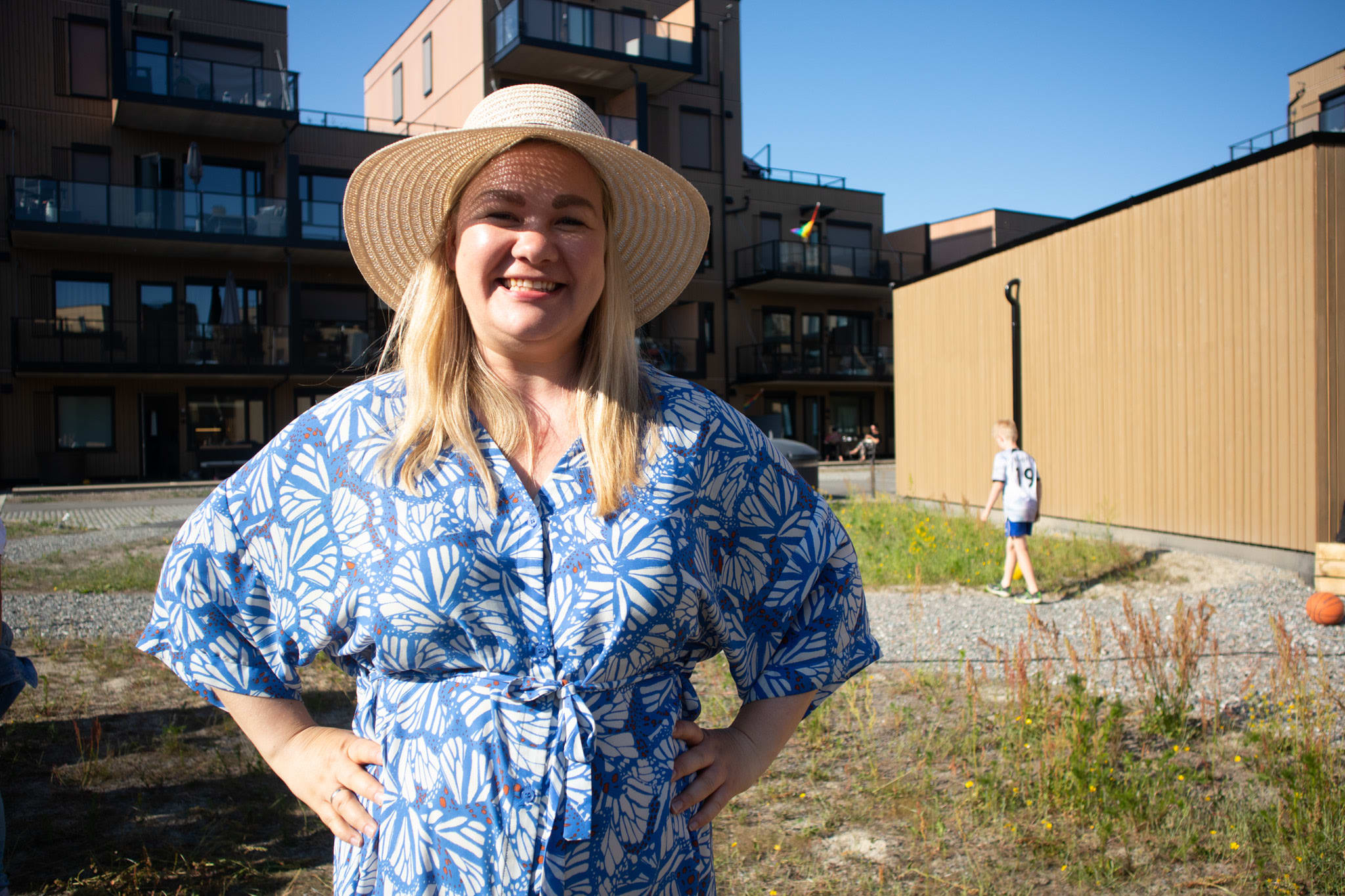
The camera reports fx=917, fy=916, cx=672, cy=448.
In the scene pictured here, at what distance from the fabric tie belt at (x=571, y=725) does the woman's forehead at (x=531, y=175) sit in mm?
871

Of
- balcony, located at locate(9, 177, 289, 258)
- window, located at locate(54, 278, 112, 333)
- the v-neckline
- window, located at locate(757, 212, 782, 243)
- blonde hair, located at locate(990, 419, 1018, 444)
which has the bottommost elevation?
the v-neckline

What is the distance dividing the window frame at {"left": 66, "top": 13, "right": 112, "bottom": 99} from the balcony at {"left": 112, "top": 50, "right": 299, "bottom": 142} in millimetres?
669

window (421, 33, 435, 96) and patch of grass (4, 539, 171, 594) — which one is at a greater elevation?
window (421, 33, 435, 96)

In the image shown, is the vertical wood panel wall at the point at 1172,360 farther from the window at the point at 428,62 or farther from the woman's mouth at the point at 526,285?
the window at the point at 428,62

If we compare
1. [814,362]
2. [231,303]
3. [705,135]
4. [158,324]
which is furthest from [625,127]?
[158,324]

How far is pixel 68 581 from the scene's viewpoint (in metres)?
8.84

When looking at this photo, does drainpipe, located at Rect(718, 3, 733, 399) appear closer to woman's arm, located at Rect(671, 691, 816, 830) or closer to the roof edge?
the roof edge

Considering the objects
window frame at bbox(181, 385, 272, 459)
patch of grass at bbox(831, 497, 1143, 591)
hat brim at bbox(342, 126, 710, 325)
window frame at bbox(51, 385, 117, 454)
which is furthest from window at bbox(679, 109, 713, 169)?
hat brim at bbox(342, 126, 710, 325)

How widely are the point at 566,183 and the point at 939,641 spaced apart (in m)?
5.45

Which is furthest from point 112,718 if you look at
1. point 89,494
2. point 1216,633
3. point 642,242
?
point 89,494

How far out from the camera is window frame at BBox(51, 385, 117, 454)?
23.3 m

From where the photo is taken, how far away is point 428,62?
99.6ft

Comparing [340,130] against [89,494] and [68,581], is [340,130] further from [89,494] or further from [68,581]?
[68,581]

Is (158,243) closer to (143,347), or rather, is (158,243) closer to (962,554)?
(143,347)
